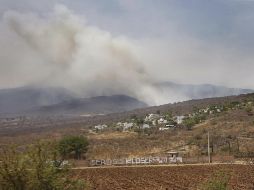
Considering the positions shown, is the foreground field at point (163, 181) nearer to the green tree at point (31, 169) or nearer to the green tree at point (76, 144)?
the green tree at point (31, 169)

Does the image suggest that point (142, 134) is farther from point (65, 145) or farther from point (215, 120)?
point (65, 145)

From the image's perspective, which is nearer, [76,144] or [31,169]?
[31,169]

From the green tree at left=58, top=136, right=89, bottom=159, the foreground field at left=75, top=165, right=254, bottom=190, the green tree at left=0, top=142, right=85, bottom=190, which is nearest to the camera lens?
the green tree at left=0, top=142, right=85, bottom=190

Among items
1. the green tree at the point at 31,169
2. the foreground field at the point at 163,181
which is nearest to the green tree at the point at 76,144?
the foreground field at the point at 163,181

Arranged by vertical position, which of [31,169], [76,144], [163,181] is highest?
[76,144]

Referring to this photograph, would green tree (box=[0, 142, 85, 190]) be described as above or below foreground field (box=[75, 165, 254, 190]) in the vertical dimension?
above

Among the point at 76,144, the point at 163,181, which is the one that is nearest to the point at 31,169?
the point at 163,181

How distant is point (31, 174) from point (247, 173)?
60.3m

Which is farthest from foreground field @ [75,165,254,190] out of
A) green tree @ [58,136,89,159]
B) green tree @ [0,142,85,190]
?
green tree @ [58,136,89,159]

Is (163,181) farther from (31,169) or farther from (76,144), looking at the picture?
(76,144)

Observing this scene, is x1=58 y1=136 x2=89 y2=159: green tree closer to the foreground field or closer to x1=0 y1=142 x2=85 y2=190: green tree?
the foreground field

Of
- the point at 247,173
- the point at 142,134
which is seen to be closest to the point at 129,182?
the point at 247,173

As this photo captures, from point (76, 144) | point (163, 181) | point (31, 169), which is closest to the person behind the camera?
point (31, 169)

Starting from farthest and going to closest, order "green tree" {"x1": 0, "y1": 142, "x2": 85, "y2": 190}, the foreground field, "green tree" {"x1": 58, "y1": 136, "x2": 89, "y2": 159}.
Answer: "green tree" {"x1": 58, "y1": 136, "x2": 89, "y2": 159}
the foreground field
"green tree" {"x1": 0, "y1": 142, "x2": 85, "y2": 190}
